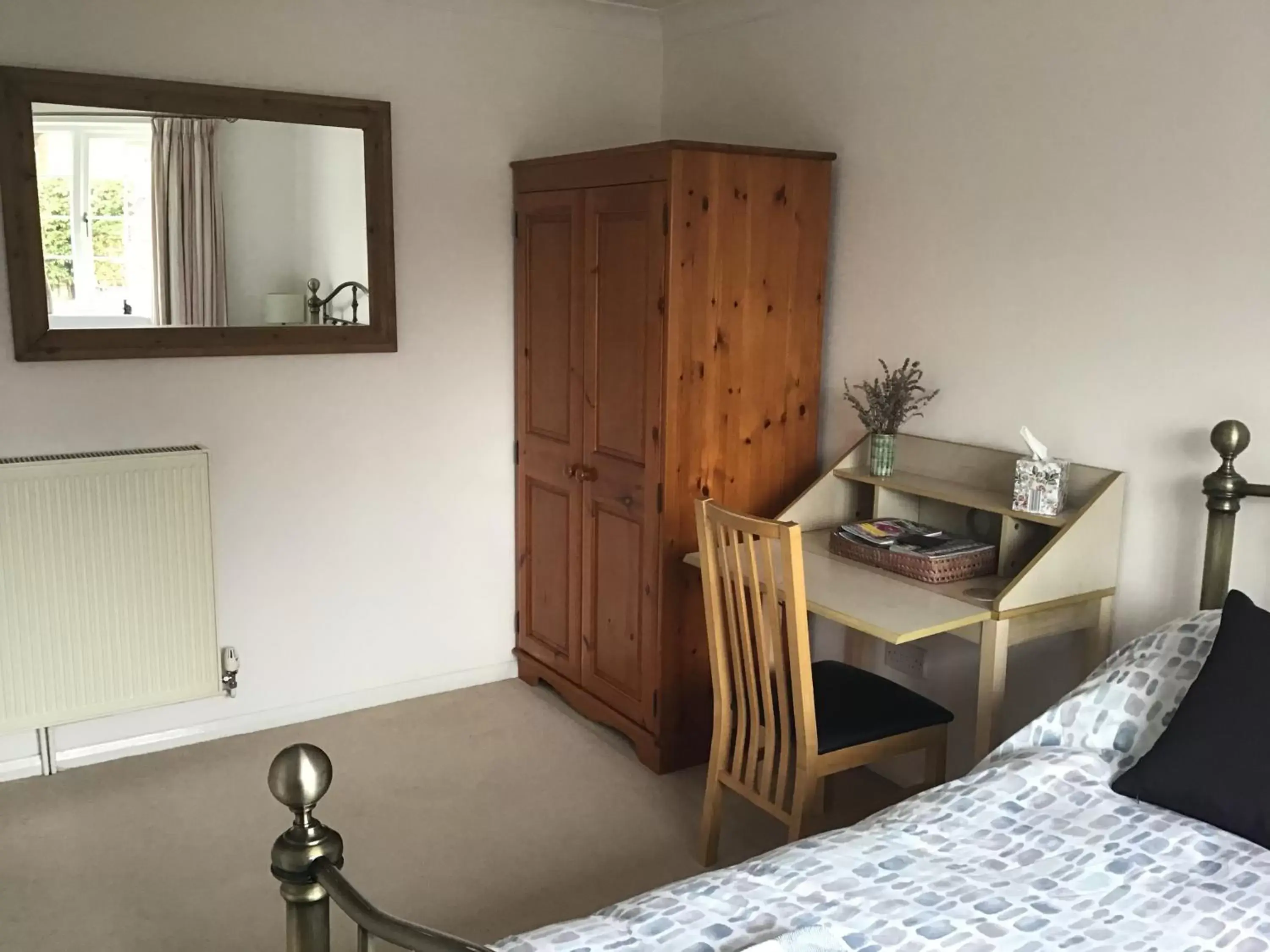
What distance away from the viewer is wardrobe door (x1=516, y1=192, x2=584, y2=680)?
11.4 feet

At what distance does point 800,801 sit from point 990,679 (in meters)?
0.51

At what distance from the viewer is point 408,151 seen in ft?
11.6

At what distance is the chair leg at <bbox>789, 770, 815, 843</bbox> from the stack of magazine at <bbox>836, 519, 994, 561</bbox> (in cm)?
62

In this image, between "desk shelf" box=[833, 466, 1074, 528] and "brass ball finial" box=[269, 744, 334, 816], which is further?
"desk shelf" box=[833, 466, 1074, 528]

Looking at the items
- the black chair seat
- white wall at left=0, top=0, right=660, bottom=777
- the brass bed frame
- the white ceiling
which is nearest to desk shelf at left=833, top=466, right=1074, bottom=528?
the black chair seat

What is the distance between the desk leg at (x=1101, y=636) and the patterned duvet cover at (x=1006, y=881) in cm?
51

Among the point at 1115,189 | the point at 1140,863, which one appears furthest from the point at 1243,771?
the point at 1115,189

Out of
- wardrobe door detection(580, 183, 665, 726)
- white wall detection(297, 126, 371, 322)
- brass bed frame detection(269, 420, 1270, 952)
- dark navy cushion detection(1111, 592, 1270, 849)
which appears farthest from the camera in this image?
white wall detection(297, 126, 371, 322)

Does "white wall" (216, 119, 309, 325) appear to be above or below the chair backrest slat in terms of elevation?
above

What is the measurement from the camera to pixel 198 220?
10.5 feet

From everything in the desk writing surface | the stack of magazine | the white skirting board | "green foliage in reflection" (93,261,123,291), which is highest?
"green foliage in reflection" (93,261,123,291)

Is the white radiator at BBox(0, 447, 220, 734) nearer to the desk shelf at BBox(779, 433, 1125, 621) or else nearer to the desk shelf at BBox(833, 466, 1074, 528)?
the desk shelf at BBox(779, 433, 1125, 621)

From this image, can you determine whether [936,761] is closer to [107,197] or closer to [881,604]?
[881,604]

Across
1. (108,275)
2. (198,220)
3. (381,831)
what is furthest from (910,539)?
(108,275)
